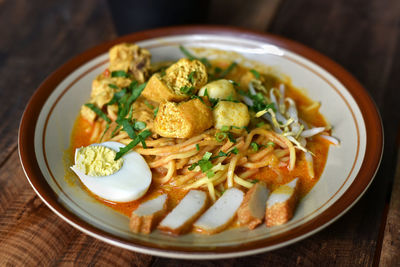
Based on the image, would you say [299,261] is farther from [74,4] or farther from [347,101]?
[74,4]

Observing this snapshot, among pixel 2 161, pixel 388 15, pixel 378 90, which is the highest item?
pixel 388 15

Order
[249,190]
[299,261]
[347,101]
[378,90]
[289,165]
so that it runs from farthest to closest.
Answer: [378,90] → [347,101] → [289,165] → [249,190] → [299,261]

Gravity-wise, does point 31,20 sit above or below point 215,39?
below

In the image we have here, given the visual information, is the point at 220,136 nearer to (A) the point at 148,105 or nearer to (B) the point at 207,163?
(B) the point at 207,163

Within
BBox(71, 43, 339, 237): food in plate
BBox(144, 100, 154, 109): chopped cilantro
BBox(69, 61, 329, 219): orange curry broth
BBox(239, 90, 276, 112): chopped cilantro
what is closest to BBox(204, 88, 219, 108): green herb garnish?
BBox(71, 43, 339, 237): food in plate

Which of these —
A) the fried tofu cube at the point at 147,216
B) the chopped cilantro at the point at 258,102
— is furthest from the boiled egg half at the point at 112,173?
the chopped cilantro at the point at 258,102

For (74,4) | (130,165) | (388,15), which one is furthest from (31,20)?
(388,15)

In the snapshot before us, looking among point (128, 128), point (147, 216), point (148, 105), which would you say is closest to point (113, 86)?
point (148, 105)
